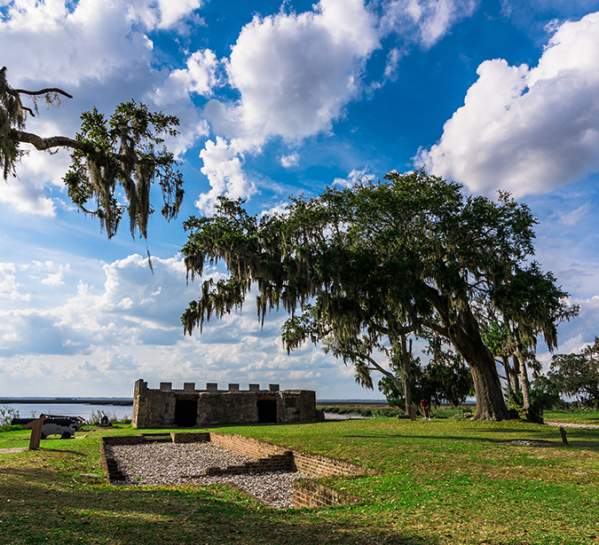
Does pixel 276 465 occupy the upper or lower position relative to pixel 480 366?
lower

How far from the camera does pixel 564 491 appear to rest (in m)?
7.18

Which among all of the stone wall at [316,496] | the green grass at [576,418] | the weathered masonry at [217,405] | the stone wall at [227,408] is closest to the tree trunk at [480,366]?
the green grass at [576,418]

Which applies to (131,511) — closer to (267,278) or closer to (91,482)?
(91,482)

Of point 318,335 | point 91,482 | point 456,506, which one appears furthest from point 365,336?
point 456,506

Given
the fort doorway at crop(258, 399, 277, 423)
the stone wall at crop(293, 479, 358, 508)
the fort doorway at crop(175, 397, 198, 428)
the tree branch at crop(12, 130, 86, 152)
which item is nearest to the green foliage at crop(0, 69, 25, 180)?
the tree branch at crop(12, 130, 86, 152)

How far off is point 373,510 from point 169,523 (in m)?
2.55

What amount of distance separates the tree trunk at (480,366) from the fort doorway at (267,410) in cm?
1679

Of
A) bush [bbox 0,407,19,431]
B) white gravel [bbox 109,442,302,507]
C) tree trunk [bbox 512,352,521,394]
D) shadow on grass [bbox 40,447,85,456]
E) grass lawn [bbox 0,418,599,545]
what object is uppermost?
tree trunk [bbox 512,352,521,394]

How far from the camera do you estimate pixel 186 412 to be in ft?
122

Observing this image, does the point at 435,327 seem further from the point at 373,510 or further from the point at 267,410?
the point at 267,410

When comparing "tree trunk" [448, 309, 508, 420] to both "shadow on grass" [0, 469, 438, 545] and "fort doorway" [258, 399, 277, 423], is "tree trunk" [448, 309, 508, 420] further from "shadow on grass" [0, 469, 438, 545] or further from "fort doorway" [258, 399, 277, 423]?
"shadow on grass" [0, 469, 438, 545]

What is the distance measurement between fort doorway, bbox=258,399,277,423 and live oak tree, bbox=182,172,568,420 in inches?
613

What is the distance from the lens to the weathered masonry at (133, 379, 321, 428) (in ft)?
105

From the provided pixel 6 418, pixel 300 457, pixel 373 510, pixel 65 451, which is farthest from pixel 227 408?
pixel 373 510
